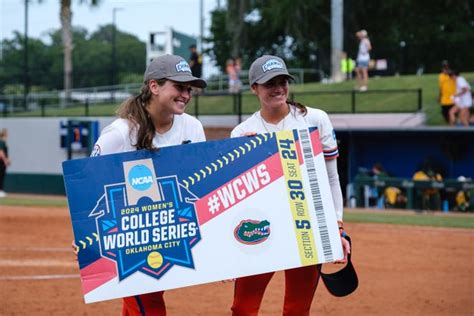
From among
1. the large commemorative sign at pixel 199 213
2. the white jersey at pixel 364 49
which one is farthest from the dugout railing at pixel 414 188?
the large commemorative sign at pixel 199 213

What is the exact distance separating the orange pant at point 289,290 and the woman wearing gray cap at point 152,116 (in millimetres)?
613

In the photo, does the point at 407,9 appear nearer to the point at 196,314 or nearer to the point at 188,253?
the point at 196,314

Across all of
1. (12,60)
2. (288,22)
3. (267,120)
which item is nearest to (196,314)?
(267,120)

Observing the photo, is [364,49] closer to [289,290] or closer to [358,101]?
[358,101]

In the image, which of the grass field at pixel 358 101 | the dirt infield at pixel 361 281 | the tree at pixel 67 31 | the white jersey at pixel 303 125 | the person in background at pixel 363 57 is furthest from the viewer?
the tree at pixel 67 31

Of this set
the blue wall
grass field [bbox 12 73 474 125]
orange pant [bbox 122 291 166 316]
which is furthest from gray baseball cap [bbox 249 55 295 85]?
grass field [bbox 12 73 474 125]

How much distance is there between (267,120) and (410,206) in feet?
51.0

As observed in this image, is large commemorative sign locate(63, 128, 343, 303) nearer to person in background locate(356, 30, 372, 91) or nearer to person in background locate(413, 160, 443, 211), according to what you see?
person in background locate(413, 160, 443, 211)

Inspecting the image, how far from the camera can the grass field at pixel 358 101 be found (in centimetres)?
2523

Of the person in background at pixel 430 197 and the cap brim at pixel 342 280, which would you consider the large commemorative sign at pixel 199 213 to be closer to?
the cap brim at pixel 342 280

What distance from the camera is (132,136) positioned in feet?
16.0

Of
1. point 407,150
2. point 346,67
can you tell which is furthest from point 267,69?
point 346,67

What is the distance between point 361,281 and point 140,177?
568 cm

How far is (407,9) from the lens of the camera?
46.5 meters
